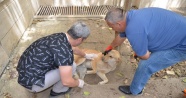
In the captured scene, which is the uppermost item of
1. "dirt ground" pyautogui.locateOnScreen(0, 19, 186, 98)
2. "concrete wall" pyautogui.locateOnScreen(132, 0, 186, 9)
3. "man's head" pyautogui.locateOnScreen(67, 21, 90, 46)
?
"man's head" pyautogui.locateOnScreen(67, 21, 90, 46)

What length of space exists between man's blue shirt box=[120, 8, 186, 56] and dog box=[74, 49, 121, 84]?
1.01 meters

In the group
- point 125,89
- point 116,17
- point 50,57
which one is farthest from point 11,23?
point 125,89

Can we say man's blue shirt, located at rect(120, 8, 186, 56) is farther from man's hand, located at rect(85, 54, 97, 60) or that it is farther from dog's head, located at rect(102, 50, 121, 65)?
man's hand, located at rect(85, 54, 97, 60)

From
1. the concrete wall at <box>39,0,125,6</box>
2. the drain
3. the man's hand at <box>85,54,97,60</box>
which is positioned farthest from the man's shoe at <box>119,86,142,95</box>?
the concrete wall at <box>39,0,125,6</box>

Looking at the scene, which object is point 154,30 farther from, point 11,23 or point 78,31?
point 11,23

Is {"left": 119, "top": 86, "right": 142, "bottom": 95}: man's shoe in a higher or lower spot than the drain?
lower

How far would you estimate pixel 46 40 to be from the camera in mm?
2127

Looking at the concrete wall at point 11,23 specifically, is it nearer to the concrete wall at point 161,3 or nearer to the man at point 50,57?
the man at point 50,57

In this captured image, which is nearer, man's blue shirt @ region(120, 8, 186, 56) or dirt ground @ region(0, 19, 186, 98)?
man's blue shirt @ region(120, 8, 186, 56)

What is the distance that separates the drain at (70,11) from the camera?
5293 mm

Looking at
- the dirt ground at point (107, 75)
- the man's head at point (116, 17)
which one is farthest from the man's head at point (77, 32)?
the dirt ground at point (107, 75)

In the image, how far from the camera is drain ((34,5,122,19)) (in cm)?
529

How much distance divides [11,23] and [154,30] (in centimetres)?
323

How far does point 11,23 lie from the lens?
3801 millimetres
